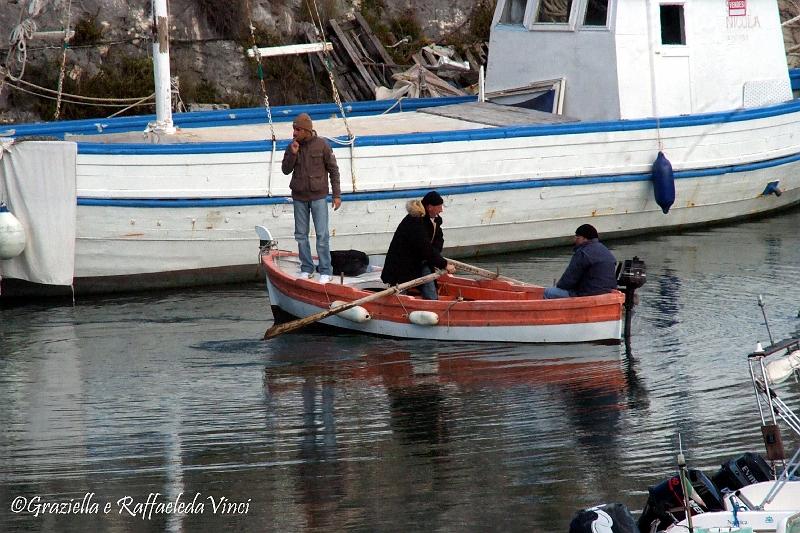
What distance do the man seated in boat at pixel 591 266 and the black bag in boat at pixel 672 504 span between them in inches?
185

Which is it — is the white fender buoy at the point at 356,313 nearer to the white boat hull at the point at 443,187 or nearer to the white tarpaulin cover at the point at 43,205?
the white boat hull at the point at 443,187

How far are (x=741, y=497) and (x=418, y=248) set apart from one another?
231 inches

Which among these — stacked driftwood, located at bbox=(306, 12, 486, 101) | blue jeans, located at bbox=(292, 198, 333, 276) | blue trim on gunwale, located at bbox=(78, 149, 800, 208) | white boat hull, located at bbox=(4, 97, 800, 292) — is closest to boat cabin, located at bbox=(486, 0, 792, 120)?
white boat hull, located at bbox=(4, 97, 800, 292)

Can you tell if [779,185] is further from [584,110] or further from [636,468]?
[636,468]

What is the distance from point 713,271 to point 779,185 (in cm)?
437

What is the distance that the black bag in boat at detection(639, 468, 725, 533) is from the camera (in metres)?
6.97

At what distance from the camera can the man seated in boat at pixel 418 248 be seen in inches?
492

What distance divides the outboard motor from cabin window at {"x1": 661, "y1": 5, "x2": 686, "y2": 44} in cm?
655

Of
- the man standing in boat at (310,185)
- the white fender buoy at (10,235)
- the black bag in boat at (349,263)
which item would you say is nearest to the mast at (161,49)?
the white fender buoy at (10,235)

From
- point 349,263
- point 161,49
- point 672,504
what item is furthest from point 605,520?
point 161,49

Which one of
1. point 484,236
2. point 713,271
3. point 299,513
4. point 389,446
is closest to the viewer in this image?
point 299,513

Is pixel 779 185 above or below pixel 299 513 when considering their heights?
above

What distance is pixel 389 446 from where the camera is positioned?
9.16 metres

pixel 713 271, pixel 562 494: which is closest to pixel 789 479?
pixel 562 494
